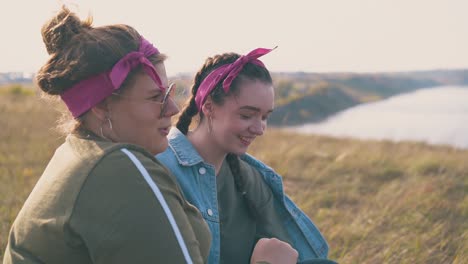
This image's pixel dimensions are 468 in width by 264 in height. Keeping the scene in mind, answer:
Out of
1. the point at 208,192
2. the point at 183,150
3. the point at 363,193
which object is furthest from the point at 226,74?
the point at 363,193

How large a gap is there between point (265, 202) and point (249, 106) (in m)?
0.52

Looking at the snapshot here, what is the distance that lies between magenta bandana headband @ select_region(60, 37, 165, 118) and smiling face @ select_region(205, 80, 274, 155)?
106cm

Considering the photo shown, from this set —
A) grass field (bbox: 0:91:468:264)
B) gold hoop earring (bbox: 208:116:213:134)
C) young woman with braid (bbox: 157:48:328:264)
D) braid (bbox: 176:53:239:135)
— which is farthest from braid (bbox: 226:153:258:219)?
grass field (bbox: 0:91:468:264)

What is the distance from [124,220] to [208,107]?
1.47 metres

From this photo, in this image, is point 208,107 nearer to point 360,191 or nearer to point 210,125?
point 210,125

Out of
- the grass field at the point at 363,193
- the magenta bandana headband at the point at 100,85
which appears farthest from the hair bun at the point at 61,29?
the grass field at the point at 363,193

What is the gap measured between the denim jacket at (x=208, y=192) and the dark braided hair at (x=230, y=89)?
16 cm

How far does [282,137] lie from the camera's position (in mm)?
9648

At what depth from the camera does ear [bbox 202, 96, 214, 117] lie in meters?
2.67

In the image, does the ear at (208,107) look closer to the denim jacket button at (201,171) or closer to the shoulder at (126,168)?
the denim jacket button at (201,171)

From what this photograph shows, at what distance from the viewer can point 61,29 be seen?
1.50m

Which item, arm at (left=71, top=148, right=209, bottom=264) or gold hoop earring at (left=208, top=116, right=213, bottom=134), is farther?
gold hoop earring at (left=208, top=116, right=213, bottom=134)

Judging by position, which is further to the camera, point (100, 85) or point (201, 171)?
point (201, 171)

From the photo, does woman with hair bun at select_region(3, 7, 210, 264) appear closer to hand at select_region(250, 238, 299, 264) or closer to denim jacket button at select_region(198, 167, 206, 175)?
hand at select_region(250, 238, 299, 264)
